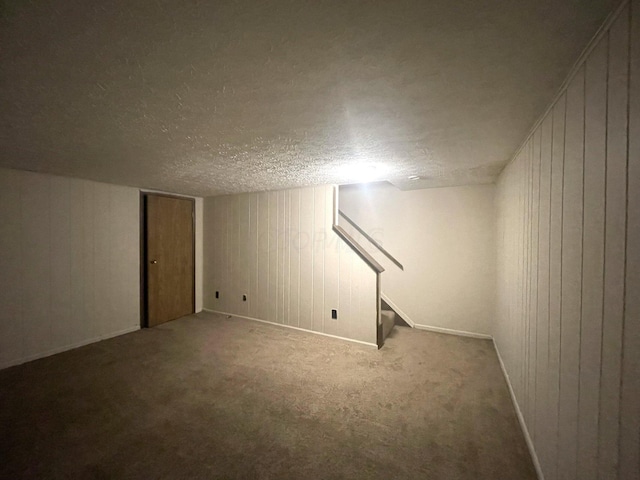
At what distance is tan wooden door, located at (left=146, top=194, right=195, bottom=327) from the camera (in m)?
3.94

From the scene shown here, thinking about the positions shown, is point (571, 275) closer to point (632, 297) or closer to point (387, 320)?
point (632, 297)

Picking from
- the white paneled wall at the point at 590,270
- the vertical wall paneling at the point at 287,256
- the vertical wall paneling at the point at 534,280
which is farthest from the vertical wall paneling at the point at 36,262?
the vertical wall paneling at the point at 534,280

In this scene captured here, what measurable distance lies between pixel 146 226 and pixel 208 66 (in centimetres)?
364

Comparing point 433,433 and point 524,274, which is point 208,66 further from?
point 433,433

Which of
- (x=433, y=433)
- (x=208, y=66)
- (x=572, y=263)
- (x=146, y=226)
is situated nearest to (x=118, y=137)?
(x=208, y=66)

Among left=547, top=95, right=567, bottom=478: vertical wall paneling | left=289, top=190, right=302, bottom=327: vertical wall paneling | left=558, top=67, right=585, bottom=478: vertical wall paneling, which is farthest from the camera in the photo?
left=289, top=190, right=302, bottom=327: vertical wall paneling

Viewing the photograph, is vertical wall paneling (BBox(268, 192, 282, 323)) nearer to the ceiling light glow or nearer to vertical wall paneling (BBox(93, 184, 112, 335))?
the ceiling light glow

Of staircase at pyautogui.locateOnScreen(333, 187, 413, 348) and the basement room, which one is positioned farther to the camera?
staircase at pyautogui.locateOnScreen(333, 187, 413, 348)

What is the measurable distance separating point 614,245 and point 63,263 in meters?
4.69

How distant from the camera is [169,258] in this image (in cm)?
423

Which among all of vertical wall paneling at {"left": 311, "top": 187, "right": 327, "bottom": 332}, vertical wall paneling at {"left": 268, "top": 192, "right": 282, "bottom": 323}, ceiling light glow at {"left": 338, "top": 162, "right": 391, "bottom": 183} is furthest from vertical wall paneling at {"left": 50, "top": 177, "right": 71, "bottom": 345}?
ceiling light glow at {"left": 338, "top": 162, "right": 391, "bottom": 183}

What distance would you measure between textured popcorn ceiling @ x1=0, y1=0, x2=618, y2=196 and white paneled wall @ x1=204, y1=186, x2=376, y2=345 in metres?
1.72

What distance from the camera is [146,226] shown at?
387 cm

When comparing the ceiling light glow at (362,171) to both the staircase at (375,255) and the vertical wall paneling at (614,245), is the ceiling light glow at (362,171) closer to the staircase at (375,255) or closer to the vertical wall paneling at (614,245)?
the staircase at (375,255)
